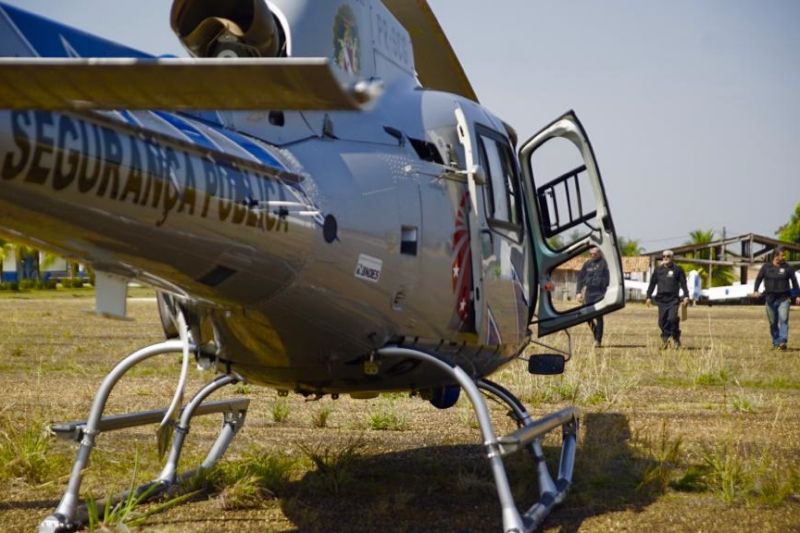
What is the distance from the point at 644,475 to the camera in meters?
7.12

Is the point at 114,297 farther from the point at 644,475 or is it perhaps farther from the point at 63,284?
the point at 63,284

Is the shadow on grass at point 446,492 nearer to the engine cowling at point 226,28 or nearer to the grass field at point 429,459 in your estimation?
the grass field at point 429,459

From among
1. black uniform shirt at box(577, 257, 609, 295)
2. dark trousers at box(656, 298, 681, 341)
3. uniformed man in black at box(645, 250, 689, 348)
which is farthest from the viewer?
dark trousers at box(656, 298, 681, 341)

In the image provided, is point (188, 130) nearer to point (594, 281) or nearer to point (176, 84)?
point (176, 84)

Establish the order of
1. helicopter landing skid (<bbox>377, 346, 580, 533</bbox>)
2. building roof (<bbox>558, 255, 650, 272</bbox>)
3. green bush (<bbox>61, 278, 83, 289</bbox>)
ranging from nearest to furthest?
helicopter landing skid (<bbox>377, 346, 580, 533</bbox>)
green bush (<bbox>61, 278, 83, 289</bbox>)
building roof (<bbox>558, 255, 650, 272</bbox>)

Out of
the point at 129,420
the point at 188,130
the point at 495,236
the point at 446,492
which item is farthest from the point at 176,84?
the point at 446,492

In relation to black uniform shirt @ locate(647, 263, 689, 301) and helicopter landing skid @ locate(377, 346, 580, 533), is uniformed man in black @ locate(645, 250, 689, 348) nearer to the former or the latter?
black uniform shirt @ locate(647, 263, 689, 301)

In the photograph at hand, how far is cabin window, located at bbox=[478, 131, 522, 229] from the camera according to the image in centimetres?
644

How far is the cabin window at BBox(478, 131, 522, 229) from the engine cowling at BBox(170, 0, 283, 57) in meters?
1.87

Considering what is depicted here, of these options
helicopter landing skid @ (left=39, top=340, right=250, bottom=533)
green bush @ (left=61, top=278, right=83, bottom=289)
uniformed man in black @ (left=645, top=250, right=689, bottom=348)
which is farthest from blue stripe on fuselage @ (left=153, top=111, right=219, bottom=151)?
green bush @ (left=61, top=278, right=83, bottom=289)

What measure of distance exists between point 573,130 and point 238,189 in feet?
13.4

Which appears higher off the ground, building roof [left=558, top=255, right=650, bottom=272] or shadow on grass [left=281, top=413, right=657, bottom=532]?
building roof [left=558, top=255, right=650, bottom=272]

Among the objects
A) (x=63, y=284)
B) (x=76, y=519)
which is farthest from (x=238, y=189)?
(x=63, y=284)

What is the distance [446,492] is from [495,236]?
6.19ft
